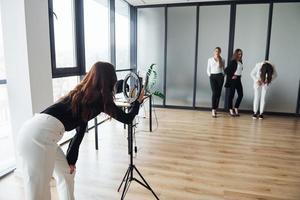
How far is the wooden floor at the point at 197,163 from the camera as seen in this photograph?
248cm

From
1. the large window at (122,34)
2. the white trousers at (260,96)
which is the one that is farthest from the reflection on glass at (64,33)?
the white trousers at (260,96)

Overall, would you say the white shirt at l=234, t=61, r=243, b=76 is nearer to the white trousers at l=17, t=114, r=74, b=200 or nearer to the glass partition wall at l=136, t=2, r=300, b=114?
the glass partition wall at l=136, t=2, r=300, b=114

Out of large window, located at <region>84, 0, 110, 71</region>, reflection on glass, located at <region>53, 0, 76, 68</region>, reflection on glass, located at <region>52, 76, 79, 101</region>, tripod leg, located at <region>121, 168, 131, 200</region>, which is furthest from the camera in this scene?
large window, located at <region>84, 0, 110, 71</region>

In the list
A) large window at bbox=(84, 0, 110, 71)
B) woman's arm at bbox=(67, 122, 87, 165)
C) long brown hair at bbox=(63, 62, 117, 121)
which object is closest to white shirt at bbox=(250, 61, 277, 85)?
large window at bbox=(84, 0, 110, 71)

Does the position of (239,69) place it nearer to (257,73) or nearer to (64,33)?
(257,73)

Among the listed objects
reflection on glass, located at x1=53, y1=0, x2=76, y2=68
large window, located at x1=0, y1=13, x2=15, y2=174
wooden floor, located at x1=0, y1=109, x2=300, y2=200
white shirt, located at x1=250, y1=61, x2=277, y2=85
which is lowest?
wooden floor, located at x1=0, y1=109, x2=300, y2=200

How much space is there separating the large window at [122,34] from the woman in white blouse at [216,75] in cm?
217

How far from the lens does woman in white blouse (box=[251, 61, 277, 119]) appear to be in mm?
5312

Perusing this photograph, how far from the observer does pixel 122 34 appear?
606 centimetres

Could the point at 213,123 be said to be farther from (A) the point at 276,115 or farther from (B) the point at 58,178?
(B) the point at 58,178

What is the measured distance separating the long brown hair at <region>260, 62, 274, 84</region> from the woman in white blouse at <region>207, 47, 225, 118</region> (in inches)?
34.2

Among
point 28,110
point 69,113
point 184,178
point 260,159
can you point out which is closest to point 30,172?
point 69,113

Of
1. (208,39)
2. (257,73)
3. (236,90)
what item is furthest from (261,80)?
(208,39)

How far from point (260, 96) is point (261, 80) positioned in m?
0.43
